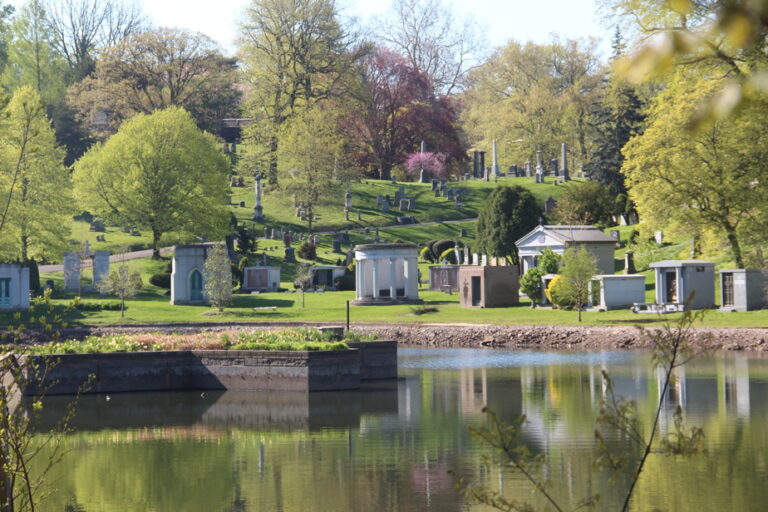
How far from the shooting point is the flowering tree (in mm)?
104812

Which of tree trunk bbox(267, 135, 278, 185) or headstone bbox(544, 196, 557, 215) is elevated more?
tree trunk bbox(267, 135, 278, 185)

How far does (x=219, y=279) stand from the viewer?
52.2 meters

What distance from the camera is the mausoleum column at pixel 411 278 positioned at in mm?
57219

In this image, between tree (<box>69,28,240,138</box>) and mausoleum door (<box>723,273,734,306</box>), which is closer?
mausoleum door (<box>723,273,734,306</box>)

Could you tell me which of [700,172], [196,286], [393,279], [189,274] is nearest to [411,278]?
[393,279]

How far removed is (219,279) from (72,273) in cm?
1018

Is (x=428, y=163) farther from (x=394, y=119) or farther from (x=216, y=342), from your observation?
(x=216, y=342)

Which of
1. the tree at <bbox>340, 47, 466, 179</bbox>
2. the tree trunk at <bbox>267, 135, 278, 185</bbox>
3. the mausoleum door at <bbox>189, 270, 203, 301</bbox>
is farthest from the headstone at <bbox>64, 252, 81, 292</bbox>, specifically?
the tree at <bbox>340, 47, 466, 179</bbox>

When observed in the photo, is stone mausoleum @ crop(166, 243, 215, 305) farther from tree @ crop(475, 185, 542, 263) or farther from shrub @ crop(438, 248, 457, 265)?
shrub @ crop(438, 248, 457, 265)

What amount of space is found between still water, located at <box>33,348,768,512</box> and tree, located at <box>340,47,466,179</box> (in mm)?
71715

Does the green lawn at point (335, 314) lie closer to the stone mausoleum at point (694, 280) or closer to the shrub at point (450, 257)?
the stone mausoleum at point (694, 280)

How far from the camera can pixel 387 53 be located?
4141 inches

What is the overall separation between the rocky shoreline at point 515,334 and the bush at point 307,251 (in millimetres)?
22527

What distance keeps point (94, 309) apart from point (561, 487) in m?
40.2
